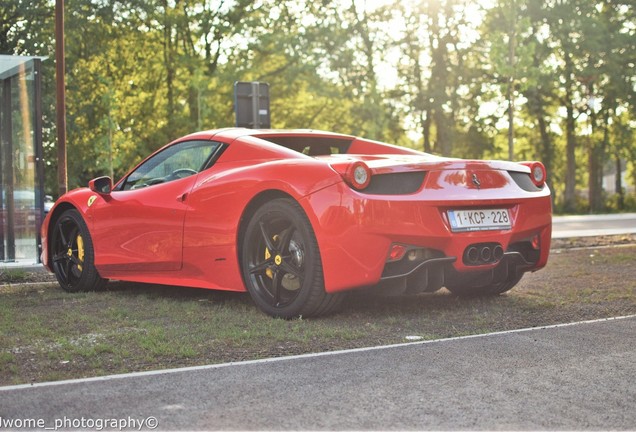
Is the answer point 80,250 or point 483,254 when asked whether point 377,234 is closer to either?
point 483,254

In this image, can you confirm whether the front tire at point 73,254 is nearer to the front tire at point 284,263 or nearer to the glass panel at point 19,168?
the front tire at point 284,263

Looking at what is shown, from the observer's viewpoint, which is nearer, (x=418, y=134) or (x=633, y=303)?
(x=633, y=303)

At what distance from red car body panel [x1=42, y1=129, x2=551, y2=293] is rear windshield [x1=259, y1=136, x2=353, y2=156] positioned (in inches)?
1.1

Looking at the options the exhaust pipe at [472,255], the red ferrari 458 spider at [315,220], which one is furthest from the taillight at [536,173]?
the exhaust pipe at [472,255]

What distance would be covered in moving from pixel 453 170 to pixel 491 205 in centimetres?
38

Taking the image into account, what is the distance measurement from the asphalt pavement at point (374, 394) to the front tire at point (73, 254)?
379 centimetres

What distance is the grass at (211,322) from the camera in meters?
4.87

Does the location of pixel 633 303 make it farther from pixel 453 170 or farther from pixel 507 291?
pixel 453 170

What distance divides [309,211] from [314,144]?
157cm

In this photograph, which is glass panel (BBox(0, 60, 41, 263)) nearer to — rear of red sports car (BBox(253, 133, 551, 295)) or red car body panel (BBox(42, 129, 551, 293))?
red car body panel (BBox(42, 129, 551, 293))

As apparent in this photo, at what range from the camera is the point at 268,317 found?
6223mm

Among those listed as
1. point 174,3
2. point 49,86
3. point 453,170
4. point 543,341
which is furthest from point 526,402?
point 174,3

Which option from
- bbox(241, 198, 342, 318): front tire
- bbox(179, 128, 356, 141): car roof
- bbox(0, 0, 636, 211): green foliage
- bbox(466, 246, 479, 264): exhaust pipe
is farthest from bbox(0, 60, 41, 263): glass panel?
bbox(0, 0, 636, 211): green foliage

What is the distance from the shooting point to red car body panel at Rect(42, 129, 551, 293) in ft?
19.1
